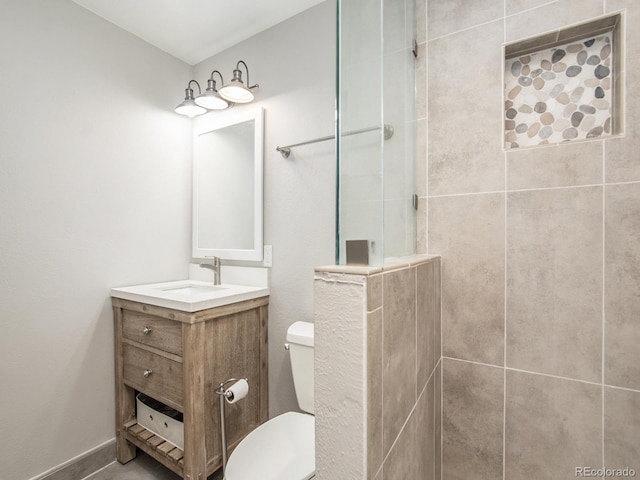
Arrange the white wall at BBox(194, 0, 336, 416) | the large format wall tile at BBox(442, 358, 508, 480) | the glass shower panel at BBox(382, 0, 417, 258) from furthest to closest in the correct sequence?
1. the white wall at BBox(194, 0, 336, 416)
2. the large format wall tile at BBox(442, 358, 508, 480)
3. the glass shower panel at BBox(382, 0, 417, 258)

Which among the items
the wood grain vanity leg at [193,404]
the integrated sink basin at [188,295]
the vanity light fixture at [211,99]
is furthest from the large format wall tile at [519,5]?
the wood grain vanity leg at [193,404]

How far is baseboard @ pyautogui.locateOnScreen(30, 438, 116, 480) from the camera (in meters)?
1.35

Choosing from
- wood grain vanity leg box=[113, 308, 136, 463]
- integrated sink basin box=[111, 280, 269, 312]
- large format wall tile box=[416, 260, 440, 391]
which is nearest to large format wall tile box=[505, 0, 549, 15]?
large format wall tile box=[416, 260, 440, 391]

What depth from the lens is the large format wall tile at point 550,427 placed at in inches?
35.8

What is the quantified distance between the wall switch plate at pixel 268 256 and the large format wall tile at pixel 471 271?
0.88 meters

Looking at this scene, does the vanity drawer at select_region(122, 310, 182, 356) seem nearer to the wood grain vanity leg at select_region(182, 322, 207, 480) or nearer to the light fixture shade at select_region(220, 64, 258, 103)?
the wood grain vanity leg at select_region(182, 322, 207, 480)

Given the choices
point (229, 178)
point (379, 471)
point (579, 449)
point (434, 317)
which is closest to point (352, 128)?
point (379, 471)

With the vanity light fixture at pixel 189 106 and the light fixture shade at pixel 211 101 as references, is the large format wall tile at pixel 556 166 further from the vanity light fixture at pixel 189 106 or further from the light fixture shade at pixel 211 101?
the vanity light fixture at pixel 189 106

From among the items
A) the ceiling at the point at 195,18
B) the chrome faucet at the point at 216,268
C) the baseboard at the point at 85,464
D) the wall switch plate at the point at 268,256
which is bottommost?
the baseboard at the point at 85,464

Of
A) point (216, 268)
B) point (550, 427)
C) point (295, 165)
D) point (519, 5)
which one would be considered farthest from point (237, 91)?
point (550, 427)

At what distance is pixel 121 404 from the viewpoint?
5.14 feet

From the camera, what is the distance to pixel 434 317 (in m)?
1.02

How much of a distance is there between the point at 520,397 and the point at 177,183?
212 centimetres

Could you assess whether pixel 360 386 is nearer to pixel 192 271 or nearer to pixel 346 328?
pixel 346 328
